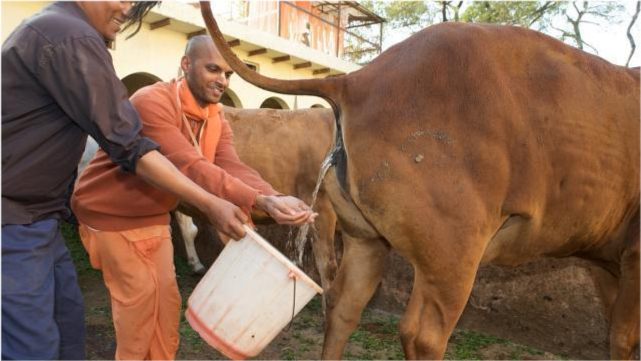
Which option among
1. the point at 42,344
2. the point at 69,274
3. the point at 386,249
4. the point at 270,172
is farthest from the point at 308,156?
the point at 42,344

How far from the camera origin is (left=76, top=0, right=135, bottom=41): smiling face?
1852 mm

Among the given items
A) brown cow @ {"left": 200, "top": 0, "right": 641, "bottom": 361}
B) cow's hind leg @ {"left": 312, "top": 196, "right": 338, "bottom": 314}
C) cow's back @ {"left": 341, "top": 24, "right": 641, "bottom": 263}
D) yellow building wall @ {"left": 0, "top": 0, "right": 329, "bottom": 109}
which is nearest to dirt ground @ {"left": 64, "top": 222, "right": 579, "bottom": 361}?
cow's hind leg @ {"left": 312, "top": 196, "right": 338, "bottom": 314}

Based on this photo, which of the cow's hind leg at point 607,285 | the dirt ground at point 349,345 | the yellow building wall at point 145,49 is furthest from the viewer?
the yellow building wall at point 145,49

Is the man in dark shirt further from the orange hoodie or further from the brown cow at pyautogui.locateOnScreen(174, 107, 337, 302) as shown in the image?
the brown cow at pyautogui.locateOnScreen(174, 107, 337, 302)

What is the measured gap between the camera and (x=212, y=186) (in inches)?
83.7

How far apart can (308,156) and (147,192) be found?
114 inches

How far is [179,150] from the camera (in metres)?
2.24

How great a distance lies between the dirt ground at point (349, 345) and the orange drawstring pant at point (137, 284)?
58.4 inches

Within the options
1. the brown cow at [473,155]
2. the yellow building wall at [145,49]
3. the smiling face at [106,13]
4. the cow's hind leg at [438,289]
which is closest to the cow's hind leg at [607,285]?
the brown cow at [473,155]

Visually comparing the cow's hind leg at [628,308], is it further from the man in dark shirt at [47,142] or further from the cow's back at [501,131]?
the man in dark shirt at [47,142]

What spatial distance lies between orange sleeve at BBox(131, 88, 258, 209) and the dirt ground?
81.1 inches

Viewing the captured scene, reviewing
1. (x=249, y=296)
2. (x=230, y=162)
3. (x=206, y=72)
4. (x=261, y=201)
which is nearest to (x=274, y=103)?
(x=230, y=162)

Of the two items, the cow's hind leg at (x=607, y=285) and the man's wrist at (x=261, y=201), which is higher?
the man's wrist at (x=261, y=201)

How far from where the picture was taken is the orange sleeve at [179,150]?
2.11 meters
